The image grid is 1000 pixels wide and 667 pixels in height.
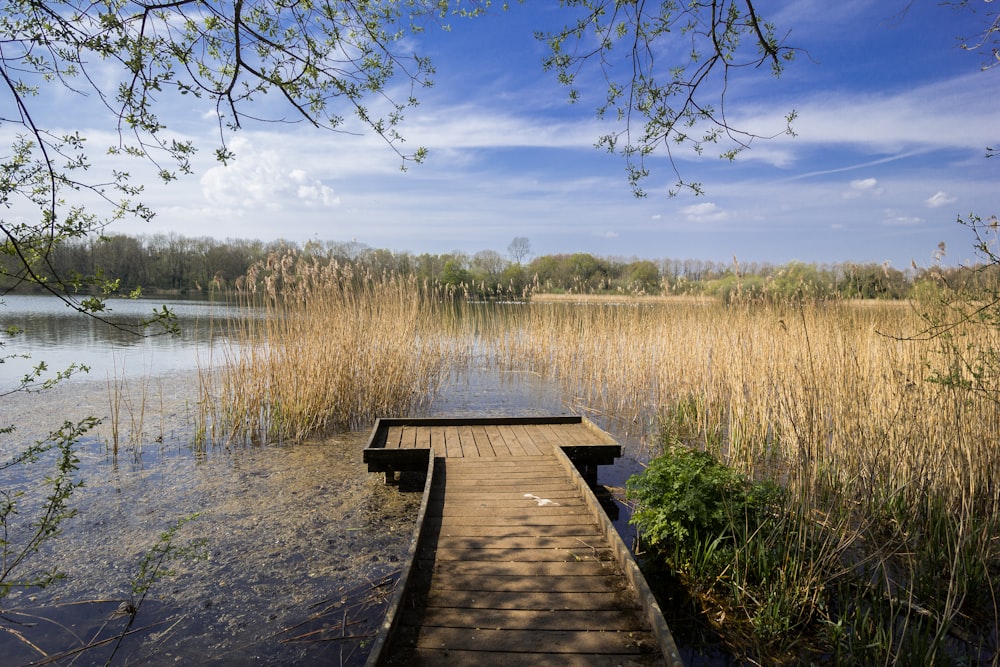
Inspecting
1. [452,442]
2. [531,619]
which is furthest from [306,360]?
[531,619]

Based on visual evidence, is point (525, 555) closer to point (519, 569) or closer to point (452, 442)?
point (519, 569)

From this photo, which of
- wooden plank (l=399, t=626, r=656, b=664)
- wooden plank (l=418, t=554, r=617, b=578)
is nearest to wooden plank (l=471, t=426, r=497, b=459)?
wooden plank (l=418, t=554, r=617, b=578)

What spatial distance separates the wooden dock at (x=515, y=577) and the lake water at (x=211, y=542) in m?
0.60

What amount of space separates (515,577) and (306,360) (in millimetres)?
5229

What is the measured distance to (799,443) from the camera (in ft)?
11.9

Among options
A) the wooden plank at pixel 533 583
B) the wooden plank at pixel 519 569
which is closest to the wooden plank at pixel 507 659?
the wooden plank at pixel 533 583

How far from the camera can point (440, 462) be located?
5.45 meters

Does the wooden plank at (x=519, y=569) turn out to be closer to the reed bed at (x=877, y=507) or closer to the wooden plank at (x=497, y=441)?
the reed bed at (x=877, y=507)

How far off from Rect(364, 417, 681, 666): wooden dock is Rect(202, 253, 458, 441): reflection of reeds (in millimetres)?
2458

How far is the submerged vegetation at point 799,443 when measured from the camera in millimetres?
3352

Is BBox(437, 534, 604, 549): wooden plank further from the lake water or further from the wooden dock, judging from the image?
the lake water

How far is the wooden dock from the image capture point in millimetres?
2617

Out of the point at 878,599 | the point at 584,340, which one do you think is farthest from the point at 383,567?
the point at 584,340

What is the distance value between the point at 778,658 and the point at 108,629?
400cm
